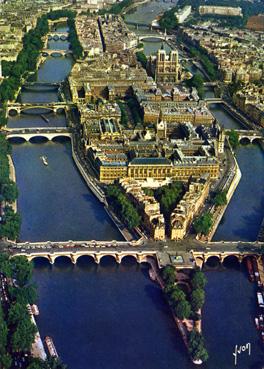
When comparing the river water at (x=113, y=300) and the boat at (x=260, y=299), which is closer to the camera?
the river water at (x=113, y=300)

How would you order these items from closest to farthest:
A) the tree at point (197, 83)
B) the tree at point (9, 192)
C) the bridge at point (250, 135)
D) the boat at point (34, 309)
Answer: the boat at point (34, 309), the tree at point (9, 192), the bridge at point (250, 135), the tree at point (197, 83)

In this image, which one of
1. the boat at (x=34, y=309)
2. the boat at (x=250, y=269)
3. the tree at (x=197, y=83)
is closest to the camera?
the boat at (x=34, y=309)

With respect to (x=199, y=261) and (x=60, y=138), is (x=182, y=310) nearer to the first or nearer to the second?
(x=199, y=261)

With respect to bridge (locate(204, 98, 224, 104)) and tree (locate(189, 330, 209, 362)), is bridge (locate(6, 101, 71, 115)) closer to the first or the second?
bridge (locate(204, 98, 224, 104))

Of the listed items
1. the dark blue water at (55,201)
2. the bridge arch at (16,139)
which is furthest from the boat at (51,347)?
the bridge arch at (16,139)

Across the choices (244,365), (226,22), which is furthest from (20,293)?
(226,22)

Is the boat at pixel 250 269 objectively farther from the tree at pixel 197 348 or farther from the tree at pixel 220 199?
the tree at pixel 197 348

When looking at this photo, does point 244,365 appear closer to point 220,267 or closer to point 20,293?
point 220,267
